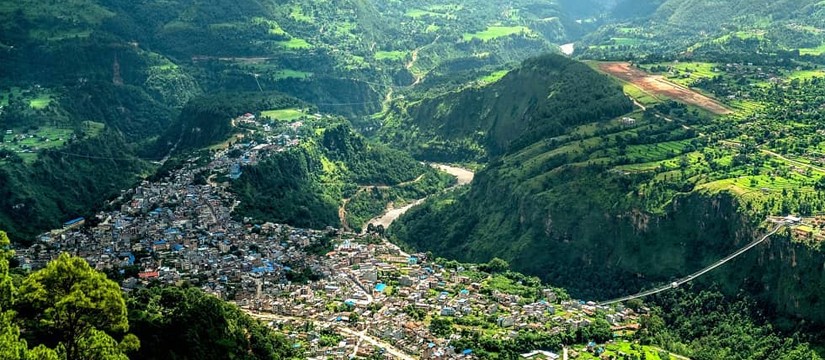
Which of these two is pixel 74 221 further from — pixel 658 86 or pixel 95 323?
pixel 658 86

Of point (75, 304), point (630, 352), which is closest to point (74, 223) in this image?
point (630, 352)

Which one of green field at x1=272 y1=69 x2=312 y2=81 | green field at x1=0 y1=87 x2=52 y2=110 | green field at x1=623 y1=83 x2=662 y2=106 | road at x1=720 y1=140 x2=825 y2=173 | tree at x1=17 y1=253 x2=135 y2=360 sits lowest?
road at x1=720 y1=140 x2=825 y2=173

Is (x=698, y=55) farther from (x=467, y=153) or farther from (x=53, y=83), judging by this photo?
(x=53, y=83)

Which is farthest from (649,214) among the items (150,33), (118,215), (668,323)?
(150,33)

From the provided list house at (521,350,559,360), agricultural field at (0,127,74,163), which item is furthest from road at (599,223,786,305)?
agricultural field at (0,127,74,163)

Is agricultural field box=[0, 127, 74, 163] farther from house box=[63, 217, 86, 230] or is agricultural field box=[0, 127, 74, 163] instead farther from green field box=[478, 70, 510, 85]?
green field box=[478, 70, 510, 85]

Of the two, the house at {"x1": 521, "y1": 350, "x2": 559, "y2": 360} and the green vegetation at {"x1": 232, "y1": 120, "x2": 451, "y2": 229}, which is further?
the green vegetation at {"x1": 232, "y1": 120, "x2": 451, "y2": 229}

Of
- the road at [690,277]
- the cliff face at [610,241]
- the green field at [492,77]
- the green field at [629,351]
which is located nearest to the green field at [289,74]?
the green field at [492,77]

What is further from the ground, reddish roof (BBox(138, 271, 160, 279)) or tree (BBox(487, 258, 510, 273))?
reddish roof (BBox(138, 271, 160, 279))
